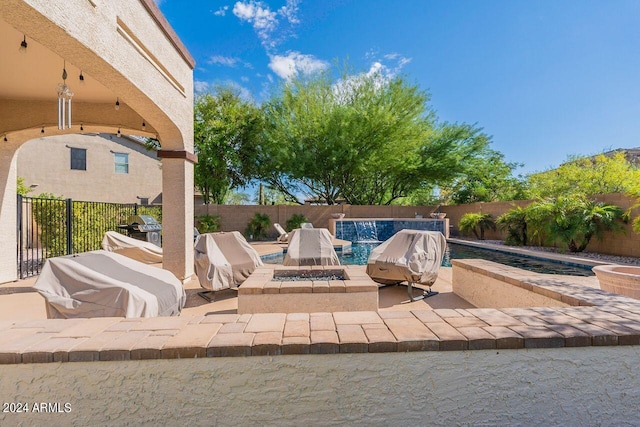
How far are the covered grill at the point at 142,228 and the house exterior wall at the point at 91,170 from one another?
9.29 metres

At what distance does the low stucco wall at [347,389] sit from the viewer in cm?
144

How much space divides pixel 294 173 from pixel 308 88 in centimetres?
444

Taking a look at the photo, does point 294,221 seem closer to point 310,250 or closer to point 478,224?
point 478,224

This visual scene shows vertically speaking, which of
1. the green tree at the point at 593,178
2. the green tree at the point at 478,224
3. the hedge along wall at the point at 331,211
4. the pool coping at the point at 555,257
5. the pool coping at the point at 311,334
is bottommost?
the pool coping at the point at 555,257

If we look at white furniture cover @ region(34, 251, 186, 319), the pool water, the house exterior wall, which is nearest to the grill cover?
white furniture cover @ region(34, 251, 186, 319)

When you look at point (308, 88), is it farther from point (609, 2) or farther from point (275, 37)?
point (609, 2)

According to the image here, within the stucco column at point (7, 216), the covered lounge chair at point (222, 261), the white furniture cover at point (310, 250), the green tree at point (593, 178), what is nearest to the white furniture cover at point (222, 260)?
the covered lounge chair at point (222, 261)

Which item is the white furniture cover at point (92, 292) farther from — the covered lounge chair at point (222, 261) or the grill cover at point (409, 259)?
the grill cover at point (409, 259)

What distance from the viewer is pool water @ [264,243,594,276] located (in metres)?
6.84

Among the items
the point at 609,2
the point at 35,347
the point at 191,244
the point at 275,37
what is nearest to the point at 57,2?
the point at 35,347

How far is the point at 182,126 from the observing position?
520cm

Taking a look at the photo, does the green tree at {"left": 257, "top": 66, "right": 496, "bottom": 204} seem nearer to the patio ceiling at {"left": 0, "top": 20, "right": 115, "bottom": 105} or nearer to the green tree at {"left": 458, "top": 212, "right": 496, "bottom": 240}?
the green tree at {"left": 458, "top": 212, "right": 496, "bottom": 240}

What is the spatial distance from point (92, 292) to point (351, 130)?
13.5m

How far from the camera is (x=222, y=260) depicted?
14.9 ft
